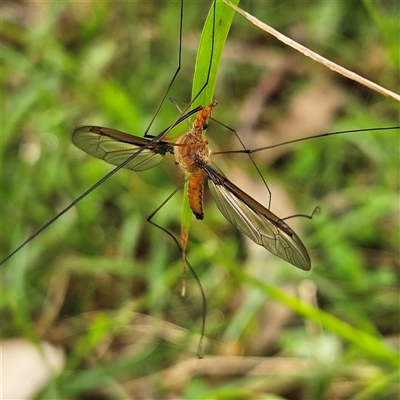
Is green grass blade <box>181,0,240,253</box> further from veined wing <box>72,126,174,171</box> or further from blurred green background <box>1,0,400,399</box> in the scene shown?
blurred green background <box>1,0,400,399</box>

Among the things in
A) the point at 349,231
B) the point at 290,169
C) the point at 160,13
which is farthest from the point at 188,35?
the point at 349,231

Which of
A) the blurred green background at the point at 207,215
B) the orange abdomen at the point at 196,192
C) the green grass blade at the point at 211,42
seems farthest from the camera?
the blurred green background at the point at 207,215

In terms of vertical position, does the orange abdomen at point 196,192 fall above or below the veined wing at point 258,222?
above

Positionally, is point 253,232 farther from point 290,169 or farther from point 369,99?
point 369,99

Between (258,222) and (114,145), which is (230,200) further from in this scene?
(114,145)

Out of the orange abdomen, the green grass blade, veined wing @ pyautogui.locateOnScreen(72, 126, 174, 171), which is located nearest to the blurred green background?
the orange abdomen

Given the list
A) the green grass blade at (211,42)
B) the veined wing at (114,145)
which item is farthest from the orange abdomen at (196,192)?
the green grass blade at (211,42)

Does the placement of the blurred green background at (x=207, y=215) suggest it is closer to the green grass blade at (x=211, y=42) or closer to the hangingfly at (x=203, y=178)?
the hangingfly at (x=203, y=178)

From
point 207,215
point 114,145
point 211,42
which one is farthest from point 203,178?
point 207,215
